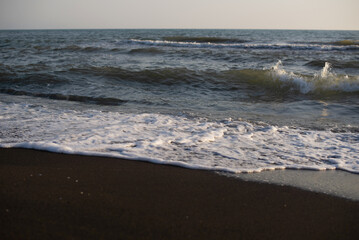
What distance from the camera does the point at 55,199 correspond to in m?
1.97

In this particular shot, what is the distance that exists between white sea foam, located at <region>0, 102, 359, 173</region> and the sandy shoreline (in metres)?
0.39

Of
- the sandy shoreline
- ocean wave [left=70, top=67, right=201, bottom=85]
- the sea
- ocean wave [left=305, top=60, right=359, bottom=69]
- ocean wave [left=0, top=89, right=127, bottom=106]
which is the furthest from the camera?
ocean wave [left=305, top=60, right=359, bottom=69]

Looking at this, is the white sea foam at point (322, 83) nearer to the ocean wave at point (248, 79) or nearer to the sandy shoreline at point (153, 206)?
the ocean wave at point (248, 79)

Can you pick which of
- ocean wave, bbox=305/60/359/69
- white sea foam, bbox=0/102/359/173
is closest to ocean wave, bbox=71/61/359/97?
ocean wave, bbox=305/60/359/69

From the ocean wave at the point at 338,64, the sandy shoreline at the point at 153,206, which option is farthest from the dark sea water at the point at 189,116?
the ocean wave at the point at 338,64

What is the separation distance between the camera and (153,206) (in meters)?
1.97

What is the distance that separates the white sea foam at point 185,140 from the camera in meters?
2.91

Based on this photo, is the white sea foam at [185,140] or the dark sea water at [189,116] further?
the dark sea water at [189,116]

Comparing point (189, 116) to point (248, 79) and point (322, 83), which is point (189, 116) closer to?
point (248, 79)

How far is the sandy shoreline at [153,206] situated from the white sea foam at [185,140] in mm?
391

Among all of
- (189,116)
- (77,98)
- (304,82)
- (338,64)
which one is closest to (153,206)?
(189,116)

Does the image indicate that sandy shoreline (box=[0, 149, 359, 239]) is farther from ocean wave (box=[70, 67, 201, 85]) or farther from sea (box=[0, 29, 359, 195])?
ocean wave (box=[70, 67, 201, 85])

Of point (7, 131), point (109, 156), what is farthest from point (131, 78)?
point (109, 156)

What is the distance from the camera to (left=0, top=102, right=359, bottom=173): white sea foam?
291cm
